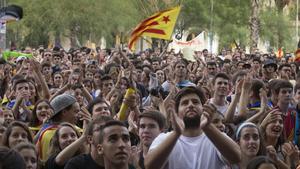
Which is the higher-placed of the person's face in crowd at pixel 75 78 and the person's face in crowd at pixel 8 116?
the person's face in crowd at pixel 75 78

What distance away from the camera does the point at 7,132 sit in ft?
26.0

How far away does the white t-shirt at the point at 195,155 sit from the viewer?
20.7 feet

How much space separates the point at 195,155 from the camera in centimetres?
634

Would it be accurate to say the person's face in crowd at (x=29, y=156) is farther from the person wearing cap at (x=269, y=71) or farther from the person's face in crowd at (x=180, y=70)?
the person wearing cap at (x=269, y=71)

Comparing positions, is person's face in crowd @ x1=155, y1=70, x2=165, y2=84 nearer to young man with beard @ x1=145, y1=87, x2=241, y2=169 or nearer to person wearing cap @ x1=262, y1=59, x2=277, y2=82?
person wearing cap @ x1=262, y1=59, x2=277, y2=82

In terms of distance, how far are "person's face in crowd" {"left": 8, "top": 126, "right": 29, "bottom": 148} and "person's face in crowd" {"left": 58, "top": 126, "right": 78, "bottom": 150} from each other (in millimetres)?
372

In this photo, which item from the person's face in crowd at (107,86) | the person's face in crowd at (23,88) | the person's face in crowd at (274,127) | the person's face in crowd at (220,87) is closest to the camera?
the person's face in crowd at (274,127)

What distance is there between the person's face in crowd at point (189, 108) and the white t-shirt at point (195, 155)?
166 mm

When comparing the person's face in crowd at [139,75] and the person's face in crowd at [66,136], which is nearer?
the person's face in crowd at [66,136]

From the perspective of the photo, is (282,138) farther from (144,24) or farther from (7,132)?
(144,24)

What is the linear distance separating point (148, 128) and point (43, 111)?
2413mm

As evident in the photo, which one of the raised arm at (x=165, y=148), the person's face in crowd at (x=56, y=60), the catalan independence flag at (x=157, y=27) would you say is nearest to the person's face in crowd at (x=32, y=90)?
the raised arm at (x=165, y=148)

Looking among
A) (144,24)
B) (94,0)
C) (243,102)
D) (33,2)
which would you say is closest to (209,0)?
(94,0)

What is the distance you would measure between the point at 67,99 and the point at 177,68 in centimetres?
522
